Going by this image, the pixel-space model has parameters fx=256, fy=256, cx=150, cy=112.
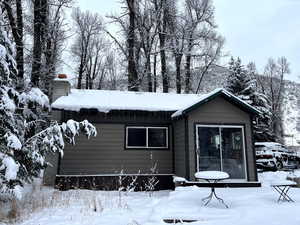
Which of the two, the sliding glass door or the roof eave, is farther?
the sliding glass door

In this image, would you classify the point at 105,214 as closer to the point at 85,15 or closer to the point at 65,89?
the point at 65,89

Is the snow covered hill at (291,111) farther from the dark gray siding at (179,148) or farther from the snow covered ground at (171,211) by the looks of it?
the snow covered ground at (171,211)

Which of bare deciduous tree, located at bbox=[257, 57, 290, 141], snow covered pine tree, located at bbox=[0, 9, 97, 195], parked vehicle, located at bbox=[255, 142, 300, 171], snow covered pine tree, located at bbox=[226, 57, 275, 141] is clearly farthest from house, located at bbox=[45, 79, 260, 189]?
bare deciduous tree, located at bbox=[257, 57, 290, 141]

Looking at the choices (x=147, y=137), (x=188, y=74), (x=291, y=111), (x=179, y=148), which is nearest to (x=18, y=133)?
(x=147, y=137)

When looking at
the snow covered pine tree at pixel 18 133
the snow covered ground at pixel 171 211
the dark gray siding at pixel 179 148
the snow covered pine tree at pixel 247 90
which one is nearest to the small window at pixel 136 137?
the dark gray siding at pixel 179 148

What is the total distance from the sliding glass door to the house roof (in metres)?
0.95

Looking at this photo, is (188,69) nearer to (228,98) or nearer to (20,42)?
(228,98)

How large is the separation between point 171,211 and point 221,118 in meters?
4.64

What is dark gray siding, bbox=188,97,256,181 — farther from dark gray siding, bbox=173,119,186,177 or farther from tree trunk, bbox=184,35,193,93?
tree trunk, bbox=184,35,193,93

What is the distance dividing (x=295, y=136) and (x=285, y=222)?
32368 mm

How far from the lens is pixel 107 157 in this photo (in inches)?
376

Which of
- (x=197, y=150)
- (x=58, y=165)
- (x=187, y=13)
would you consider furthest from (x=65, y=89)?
(x=187, y=13)

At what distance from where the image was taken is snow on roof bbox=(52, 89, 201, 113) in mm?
9430

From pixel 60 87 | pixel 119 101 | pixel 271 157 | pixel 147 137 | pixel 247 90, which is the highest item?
pixel 247 90
